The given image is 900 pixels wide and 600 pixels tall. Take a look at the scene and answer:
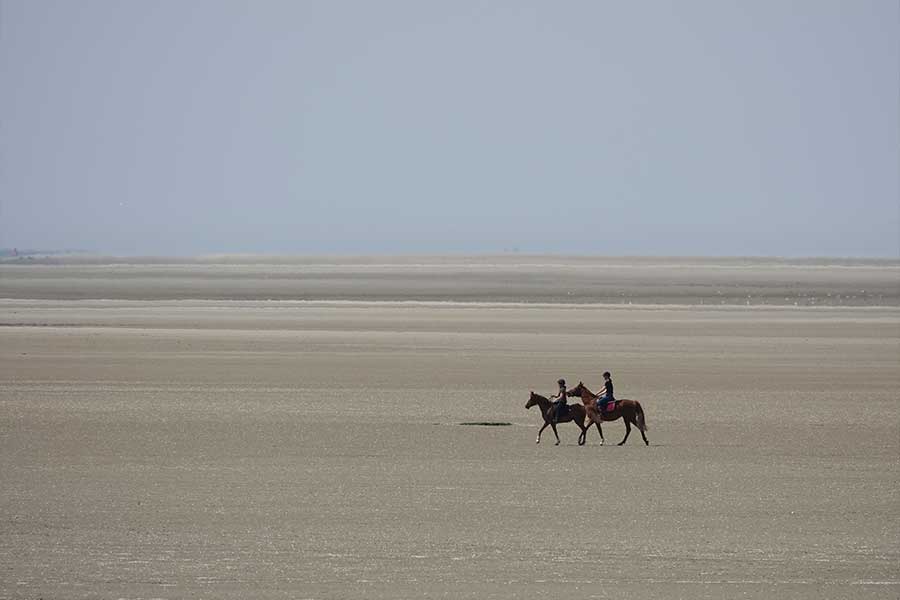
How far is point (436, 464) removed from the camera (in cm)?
1689

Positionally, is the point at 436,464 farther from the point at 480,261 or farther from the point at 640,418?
the point at 480,261

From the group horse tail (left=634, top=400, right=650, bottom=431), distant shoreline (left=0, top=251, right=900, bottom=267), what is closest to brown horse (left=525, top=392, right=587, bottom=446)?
horse tail (left=634, top=400, right=650, bottom=431)

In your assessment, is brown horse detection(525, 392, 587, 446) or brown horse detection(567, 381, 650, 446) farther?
brown horse detection(525, 392, 587, 446)

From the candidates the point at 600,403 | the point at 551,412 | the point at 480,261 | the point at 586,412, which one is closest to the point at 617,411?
the point at 600,403

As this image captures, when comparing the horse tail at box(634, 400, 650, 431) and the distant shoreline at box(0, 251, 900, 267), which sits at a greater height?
the distant shoreline at box(0, 251, 900, 267)

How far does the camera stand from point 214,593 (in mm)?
10938

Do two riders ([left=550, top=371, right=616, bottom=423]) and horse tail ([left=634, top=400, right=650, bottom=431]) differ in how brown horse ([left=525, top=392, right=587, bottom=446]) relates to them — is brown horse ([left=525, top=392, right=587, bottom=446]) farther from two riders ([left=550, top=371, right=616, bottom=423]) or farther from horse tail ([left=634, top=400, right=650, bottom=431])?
horse tail ([left=634, top=400, right=650, bottom=431])

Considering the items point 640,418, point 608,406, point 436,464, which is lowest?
point 436,464

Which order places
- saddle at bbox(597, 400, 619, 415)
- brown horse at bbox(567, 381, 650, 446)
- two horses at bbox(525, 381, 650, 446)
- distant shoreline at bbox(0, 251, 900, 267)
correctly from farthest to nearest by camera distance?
distant shoreline at bbox(0, 251, 900, 267)
saddle at bbox(597, 400, 619, 415)
two horses at bbox(525, 381, 650, 446)
brown horse at bbox(567, 381, 650, 446)

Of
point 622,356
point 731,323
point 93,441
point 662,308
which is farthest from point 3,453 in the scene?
point 662,308

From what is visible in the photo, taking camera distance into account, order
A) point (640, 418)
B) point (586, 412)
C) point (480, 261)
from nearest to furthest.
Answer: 1. point (640, 418)
2. point (586, 412)
3. point (480, 261)

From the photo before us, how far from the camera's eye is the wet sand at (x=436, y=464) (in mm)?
11734

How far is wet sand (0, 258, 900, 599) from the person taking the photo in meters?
11.7

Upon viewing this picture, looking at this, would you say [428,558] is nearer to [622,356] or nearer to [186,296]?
[622,356]
